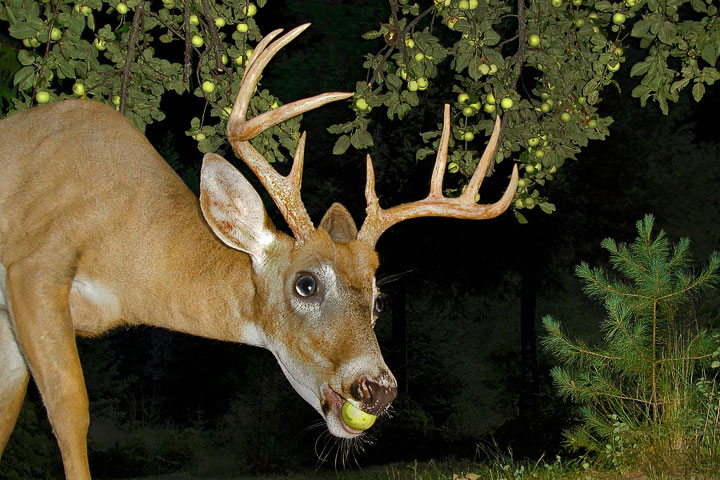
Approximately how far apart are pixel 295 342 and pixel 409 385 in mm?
10789

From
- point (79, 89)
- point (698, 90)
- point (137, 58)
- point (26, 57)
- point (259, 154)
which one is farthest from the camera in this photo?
point (137, 58)

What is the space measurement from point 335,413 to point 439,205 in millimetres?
898

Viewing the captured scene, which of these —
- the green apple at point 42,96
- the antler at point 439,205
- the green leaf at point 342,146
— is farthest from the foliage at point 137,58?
the antler at point 439,205

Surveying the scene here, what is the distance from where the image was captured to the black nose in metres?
2.61

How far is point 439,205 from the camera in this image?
320 centimetres

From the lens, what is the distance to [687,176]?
12391mm

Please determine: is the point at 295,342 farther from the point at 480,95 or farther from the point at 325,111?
the point at 325,111

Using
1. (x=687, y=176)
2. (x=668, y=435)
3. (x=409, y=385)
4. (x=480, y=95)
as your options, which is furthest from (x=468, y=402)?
(x=480, y=95)

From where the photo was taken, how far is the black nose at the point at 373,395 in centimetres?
Result: 261

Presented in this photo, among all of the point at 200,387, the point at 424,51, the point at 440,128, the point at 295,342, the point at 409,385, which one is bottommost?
the point at 200,387

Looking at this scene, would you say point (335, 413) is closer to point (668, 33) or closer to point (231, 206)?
point (231, 206)

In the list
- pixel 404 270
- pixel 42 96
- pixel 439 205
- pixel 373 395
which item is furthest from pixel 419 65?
pixel 404 270

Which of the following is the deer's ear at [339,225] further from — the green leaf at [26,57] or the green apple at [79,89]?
the green leaf at [26,57]

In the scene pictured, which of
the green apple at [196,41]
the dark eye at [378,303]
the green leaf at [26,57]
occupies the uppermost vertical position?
the green apple at [196,41]
